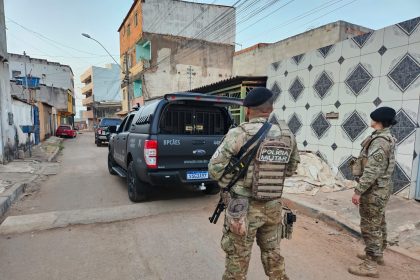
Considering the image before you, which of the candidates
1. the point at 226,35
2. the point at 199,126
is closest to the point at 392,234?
the point at 199,126

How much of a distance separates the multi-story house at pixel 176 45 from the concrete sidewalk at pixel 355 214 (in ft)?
65.5

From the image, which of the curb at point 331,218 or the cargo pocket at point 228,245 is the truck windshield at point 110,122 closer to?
the curb at point 331,218

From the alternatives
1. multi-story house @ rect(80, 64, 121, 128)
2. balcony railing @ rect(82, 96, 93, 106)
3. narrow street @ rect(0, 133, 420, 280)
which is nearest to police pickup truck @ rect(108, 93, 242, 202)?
narrow street @ rect(0, 133, 420, 280)

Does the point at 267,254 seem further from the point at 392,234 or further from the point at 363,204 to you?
the point at 392,234

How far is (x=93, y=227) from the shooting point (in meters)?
4.00

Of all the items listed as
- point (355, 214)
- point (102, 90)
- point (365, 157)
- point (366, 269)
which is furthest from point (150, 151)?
point (102, 90)

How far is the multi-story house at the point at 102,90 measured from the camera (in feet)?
164

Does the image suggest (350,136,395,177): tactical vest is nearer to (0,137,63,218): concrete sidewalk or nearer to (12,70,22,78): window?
(0,137,63,218): concrete sidewalk

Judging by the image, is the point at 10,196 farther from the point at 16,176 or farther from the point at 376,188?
the point at 376,188

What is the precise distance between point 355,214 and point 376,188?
168 cm

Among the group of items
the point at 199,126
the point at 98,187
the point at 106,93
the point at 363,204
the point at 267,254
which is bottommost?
the point at 98,187

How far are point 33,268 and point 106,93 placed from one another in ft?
179

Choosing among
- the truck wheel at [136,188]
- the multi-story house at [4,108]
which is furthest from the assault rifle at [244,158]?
the multi-story house at [4,108]

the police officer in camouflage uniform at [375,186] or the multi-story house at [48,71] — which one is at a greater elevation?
the multi-story house at [48,71]
